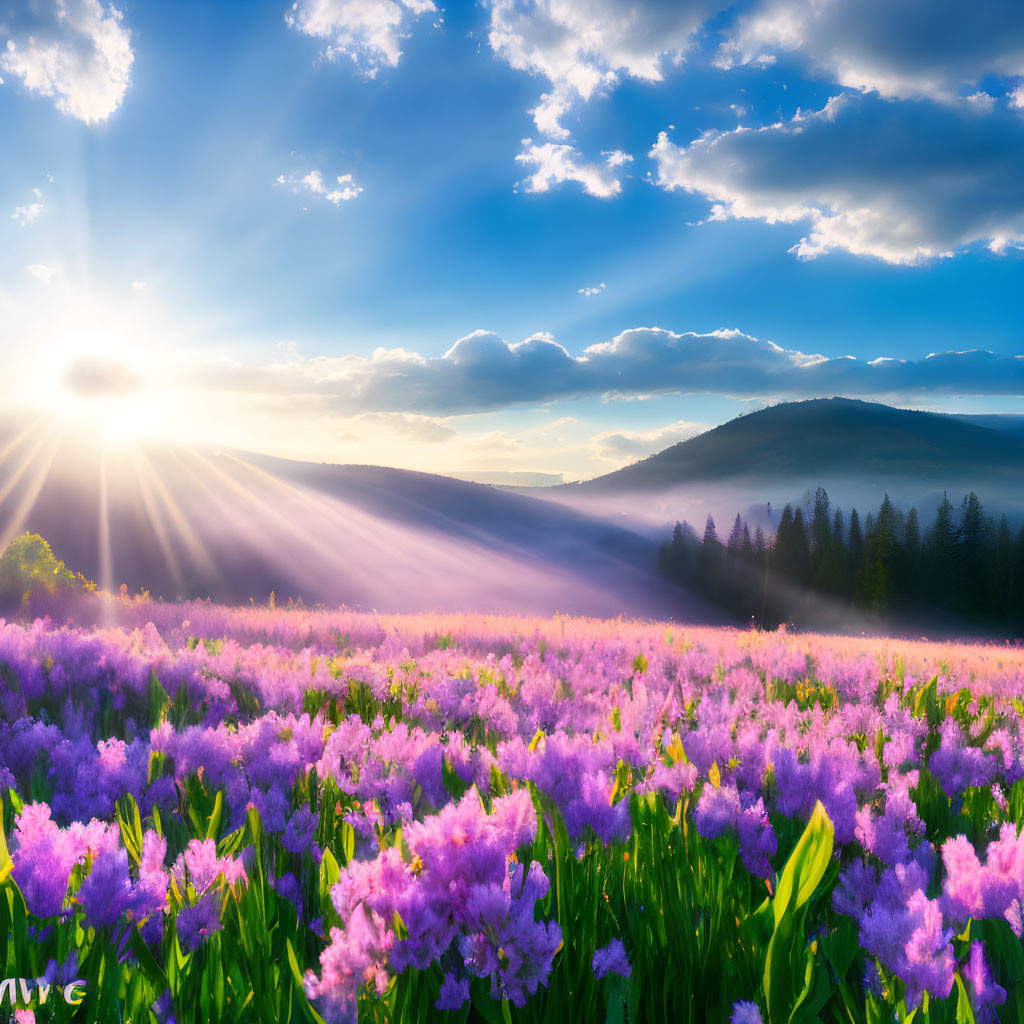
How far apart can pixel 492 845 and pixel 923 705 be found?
410cm

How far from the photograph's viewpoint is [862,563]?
68.2 m

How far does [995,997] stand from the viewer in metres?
1.11

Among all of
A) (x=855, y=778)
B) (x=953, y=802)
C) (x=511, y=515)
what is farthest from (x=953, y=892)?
(x=511, y=515)

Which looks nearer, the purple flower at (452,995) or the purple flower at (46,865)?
the purple flower at (452,995)

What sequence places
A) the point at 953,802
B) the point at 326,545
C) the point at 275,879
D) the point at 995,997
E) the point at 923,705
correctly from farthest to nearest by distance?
the point at 326,545, the point at 923,705, the point at 953,802, the point at 275,879, the point at 995,997

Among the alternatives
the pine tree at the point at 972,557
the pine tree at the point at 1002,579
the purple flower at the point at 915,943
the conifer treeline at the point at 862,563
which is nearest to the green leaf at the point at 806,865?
the purple flower at the point at 915,943

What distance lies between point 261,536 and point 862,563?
191 feet

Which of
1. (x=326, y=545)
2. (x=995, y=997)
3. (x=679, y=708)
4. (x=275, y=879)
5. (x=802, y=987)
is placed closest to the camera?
(x=995, y=997)

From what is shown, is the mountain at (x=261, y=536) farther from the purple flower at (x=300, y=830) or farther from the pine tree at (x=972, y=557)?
the purple flower at (x=300, y=830)

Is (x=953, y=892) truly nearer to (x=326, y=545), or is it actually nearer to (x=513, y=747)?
(x=513, y=747)

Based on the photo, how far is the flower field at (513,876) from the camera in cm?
112

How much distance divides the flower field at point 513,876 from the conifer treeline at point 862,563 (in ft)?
226

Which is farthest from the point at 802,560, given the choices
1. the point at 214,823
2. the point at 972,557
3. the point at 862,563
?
the point at 214,823

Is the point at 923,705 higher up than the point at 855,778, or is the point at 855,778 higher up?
the point at 855,778
